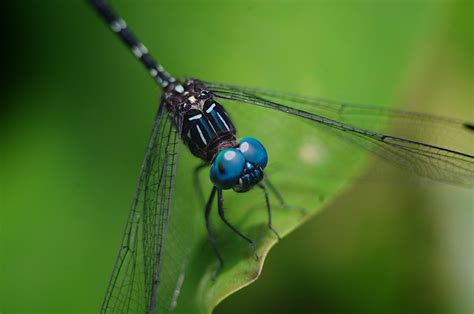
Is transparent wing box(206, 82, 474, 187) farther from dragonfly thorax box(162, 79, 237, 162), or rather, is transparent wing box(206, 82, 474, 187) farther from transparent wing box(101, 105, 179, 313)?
transparent wing box(101, 105, 179, 313)

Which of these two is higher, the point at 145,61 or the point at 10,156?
the point at 145,61

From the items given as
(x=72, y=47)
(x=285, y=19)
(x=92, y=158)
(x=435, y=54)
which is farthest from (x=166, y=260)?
(x=435, y=54)

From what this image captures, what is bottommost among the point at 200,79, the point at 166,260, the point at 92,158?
the point at 166,260

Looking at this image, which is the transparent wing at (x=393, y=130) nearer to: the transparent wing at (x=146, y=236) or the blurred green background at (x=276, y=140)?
the blurred green background at (x=276, y=140)

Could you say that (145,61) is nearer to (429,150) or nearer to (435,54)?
(429,150)

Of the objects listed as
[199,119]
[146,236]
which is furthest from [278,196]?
[146,236]

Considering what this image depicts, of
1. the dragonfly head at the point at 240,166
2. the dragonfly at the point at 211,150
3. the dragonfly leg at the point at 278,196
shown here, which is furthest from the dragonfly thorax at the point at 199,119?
the dragonfly leg at the point at 278,196

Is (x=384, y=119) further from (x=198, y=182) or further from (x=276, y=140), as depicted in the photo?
(x=198, y=182)
